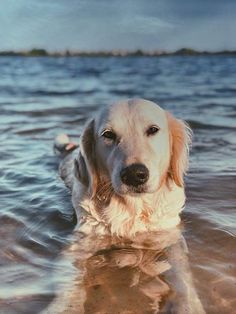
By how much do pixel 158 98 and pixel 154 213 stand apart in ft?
41.6

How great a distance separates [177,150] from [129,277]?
1.21 metres

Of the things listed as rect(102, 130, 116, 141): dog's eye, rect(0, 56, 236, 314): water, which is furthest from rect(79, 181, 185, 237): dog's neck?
rect(102, 130, 116, 141): dog's eye

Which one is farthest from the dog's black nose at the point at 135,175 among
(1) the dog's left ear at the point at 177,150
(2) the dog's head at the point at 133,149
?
(1) the dog's left ear at the point at 177,150

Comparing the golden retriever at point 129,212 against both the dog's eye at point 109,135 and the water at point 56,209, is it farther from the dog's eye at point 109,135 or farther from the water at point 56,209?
the water at point 56,209

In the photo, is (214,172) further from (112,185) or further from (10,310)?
Result: (10,310)

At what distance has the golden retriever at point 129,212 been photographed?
3.86m

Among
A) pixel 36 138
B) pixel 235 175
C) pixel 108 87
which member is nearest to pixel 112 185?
pixel 235 175

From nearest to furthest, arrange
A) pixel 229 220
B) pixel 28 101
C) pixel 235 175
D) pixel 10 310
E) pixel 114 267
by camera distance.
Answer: pixel 10 310 < pixel 114 267 < pixel 229 220 < pixel 235 175 < pixel 28 101

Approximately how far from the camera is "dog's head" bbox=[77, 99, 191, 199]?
4.30 m

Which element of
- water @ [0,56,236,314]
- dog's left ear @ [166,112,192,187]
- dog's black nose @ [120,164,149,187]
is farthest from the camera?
dog's left ear @ [166,112,192,187]

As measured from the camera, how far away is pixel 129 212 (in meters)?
4.91

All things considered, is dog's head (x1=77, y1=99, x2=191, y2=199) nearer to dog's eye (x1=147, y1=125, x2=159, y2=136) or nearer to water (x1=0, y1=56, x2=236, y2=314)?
dog's eye (x1=147, y1=125, x2=159, y2=136)

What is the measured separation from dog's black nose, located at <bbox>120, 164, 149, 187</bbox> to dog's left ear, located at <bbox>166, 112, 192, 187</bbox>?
2.07 feet

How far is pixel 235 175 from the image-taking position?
6.93m
